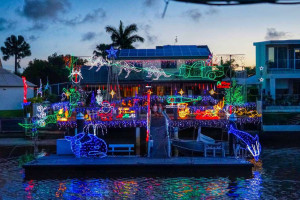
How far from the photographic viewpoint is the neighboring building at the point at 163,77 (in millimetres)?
51656

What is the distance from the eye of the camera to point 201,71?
5044 centimetres

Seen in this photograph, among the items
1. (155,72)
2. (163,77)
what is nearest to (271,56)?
(163,77)

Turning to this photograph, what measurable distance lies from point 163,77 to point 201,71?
460 cm

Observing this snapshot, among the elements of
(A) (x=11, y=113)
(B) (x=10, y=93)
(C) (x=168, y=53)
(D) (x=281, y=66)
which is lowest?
(A) (x=11, y=113)

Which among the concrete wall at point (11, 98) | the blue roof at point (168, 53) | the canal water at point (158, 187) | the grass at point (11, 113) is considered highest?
the blue roof at point (168, 53)

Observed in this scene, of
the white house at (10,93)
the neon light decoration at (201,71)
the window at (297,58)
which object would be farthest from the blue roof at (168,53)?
the white house at (10,93)

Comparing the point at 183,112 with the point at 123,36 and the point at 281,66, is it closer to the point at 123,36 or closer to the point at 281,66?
the point at 281,66

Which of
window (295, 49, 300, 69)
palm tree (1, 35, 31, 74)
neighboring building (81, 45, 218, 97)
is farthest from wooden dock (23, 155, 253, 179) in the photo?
palm tree (1, 35, 31, 74)

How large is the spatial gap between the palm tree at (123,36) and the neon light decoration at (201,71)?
73.7ft

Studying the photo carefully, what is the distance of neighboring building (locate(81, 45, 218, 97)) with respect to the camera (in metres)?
51.7

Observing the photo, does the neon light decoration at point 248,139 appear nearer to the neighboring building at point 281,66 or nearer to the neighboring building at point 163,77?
the neighboring building at point 163,77

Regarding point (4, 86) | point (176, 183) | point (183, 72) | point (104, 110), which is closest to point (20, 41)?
point (4, 86)

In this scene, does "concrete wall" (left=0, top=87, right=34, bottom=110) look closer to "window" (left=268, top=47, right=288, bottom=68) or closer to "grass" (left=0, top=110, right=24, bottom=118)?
"grass" (left=0, top=110, right=24, bottom=118)

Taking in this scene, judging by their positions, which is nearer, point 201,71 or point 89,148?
point 89,148
